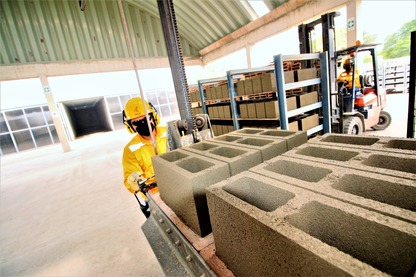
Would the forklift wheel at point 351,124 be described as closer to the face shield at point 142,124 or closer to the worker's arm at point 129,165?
the face shield at point 142,124

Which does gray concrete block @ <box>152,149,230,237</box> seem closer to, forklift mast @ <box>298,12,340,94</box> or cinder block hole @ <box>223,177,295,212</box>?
cinder block hole @ <box>223,177,295,212</box>

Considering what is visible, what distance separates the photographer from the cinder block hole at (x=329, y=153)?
42.0 inches

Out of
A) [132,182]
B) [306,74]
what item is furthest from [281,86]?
[132,182]

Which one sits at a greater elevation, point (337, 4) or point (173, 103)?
point (337, 4)

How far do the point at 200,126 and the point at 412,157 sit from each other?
1602 mm

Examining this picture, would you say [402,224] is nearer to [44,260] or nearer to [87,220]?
[44,260]

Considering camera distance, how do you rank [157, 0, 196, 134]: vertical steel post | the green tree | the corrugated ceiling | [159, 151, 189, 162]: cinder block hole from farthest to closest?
the green tree, the corrugated ceiling, [157, 0, 196, 134]: vertical steel post, [159, 151, 189, 162]: cinder block hole

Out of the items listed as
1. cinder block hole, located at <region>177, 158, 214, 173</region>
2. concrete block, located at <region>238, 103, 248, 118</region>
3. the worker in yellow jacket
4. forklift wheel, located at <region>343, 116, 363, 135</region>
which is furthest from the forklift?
cinder block hole, located at <region>177, 158, 214, 173</region>

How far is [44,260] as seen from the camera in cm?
287

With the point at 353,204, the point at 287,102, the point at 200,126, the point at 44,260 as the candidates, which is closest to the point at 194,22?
the point at 287,102

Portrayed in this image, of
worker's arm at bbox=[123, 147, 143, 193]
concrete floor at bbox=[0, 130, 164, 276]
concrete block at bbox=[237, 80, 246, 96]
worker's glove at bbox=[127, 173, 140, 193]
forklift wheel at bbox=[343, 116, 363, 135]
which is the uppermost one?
concrete block at bbox=[237, 80, 246, 96]

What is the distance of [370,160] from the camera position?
0.96 metres

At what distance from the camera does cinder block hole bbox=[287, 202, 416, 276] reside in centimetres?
53

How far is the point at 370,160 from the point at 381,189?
9.8 inches
